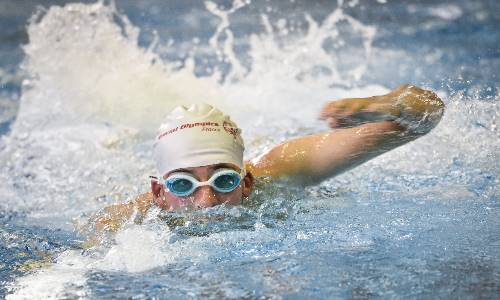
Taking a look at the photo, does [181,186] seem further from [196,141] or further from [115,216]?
[115,216]

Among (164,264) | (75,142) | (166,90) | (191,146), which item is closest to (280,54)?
(166,90)

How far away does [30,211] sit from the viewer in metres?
3.51

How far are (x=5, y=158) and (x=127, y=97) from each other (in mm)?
999

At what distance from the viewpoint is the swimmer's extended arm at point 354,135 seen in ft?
7.48

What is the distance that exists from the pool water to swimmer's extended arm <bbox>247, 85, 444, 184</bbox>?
12cm

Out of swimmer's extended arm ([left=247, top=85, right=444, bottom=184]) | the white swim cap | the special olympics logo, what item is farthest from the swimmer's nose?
swimmer's extended arm ([left=247, top=85, right=444, bottom=184])

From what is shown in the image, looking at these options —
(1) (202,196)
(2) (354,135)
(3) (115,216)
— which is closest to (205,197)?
(1) (202,196)

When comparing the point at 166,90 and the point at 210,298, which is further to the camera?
the point at 166,90

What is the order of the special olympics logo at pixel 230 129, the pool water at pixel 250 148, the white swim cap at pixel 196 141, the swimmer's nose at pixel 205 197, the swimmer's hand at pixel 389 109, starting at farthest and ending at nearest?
the special olympics logo at pixel 230 129, the white swim cap at pixel 196 141, the swimmer's nose at pixel 205 197, the swimmer's hand at pixel 389 109, the pool water at pixel 250 148

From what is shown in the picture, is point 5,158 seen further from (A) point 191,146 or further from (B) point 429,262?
(B) point 429,262

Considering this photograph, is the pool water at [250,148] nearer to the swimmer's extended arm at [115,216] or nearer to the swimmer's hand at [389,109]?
the swimmer's extended arm at [115,216]

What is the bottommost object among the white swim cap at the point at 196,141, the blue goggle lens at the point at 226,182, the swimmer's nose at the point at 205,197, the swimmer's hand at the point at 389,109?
the swimmer's nose at the point at 205,197

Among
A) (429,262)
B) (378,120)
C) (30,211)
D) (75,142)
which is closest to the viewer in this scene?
(429,262)

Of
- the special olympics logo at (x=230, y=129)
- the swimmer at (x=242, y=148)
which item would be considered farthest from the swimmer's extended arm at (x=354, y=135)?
the special olympics logo at (x=230, y=129)
